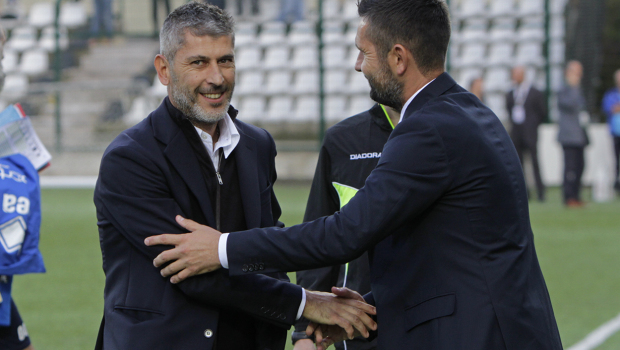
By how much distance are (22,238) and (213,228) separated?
1144 millimetres

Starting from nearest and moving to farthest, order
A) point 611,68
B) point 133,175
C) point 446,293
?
point 446,293, point 133,175, point 611,68

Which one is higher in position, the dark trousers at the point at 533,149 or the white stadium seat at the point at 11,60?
the white stadium seat at the point at 11,60

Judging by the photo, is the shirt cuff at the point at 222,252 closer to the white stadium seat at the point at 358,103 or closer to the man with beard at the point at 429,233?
the man with beard at the point at 429,233

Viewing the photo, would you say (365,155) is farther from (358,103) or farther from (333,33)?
(333,33)

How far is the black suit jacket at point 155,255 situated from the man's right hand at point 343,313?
0.16m

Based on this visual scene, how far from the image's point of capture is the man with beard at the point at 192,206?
254cm

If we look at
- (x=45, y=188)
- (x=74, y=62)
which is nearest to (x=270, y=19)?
(x=74, y=62)

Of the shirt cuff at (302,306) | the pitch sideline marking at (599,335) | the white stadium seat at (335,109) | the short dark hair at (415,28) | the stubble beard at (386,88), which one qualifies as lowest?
the white stadium seat at (335,109)

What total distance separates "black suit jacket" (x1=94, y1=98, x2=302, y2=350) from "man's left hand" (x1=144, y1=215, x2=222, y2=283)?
0.11ft

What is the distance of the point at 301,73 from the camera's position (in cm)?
1691

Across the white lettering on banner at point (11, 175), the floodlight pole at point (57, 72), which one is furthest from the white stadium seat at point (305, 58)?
the white lettering on banner at point (11, 175)

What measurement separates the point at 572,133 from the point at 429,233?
10.6m

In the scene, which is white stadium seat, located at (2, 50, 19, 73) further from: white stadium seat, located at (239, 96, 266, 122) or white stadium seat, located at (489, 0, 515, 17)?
white stadium seat, located at (489, 0, 515, 17)

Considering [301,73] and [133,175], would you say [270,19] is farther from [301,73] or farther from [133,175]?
[133,175]
